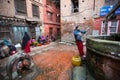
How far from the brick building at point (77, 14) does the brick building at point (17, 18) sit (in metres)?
3.12

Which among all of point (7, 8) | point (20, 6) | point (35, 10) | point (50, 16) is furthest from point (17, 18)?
point (50, 16)

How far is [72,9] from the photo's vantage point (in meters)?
9.86

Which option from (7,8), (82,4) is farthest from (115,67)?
(82,4)

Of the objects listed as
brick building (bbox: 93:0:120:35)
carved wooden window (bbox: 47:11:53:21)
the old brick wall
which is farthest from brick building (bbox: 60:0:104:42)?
the old brick wall

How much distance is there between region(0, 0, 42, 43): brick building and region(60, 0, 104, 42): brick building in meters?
3.12

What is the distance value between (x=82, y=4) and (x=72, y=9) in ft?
4.15

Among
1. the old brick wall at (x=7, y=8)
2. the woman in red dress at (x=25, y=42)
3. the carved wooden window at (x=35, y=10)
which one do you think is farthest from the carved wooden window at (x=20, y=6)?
the woman in red dress at (x=25, y=42)

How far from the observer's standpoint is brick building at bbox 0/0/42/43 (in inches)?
256

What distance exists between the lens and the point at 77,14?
369 inches

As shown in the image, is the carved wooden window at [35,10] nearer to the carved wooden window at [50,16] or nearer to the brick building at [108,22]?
the carved wooden window at [50,16]

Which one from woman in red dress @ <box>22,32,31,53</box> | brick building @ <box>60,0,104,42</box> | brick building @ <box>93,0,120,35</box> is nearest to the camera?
woman in red dress @ <box>22,32,31,53</box>

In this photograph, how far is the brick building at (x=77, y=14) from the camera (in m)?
8.41

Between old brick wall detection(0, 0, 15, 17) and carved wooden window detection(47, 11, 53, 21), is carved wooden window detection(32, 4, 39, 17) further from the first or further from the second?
old brick wall detection(0, 0, 15, 17)

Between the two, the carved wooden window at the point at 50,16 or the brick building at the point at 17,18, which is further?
the carved wooden window at the point at 50,16
